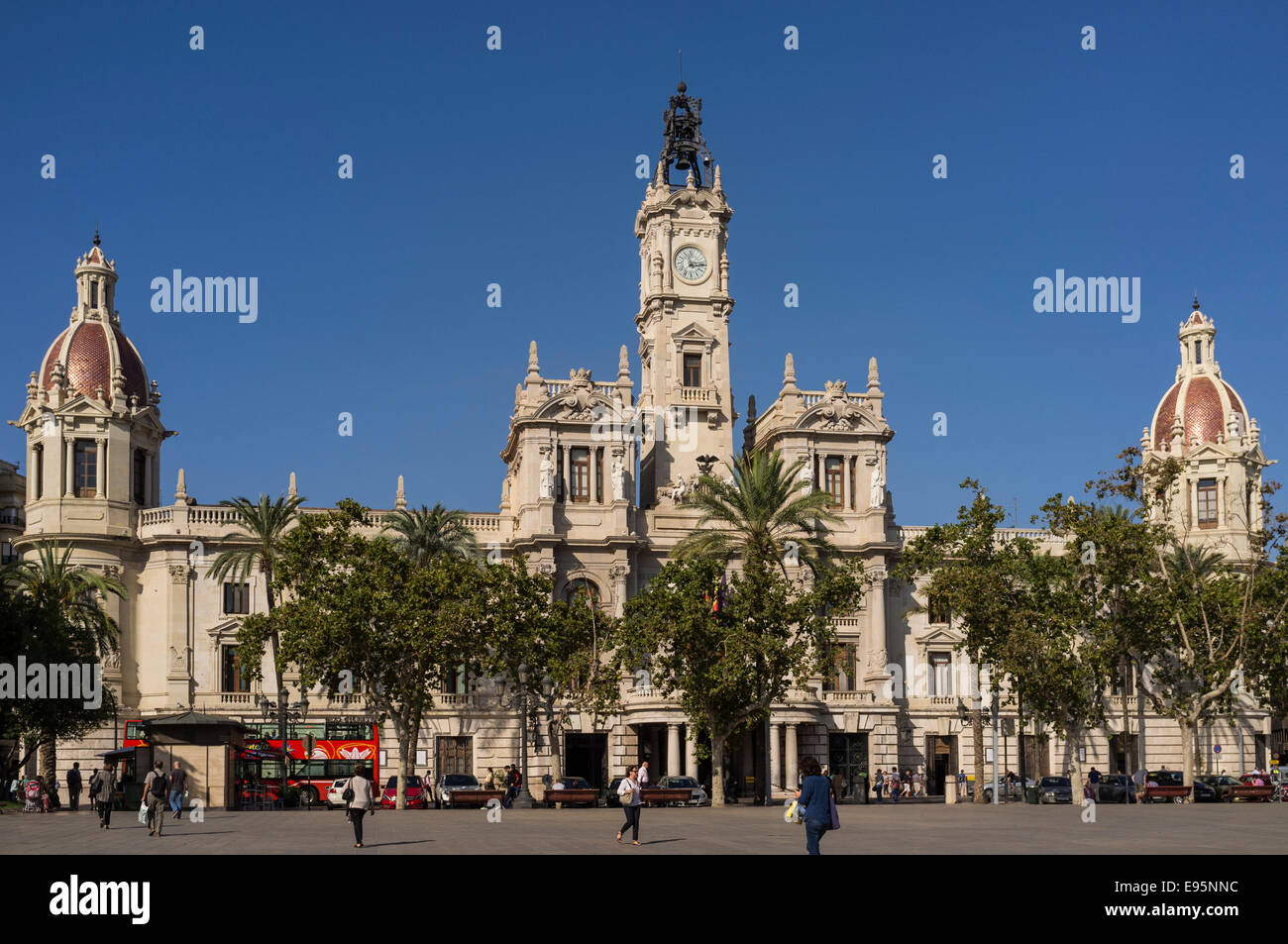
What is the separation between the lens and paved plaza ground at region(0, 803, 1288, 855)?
3191cm

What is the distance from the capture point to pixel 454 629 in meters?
63.6

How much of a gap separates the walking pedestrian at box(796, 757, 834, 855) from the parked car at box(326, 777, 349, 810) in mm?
44083

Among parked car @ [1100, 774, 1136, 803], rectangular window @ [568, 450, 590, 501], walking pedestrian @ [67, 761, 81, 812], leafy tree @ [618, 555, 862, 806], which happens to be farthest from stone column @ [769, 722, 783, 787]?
walking pedestrian @ [67, 761, 81, 812]

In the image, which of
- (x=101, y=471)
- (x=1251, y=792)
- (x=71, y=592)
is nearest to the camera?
(x=1251, y=792)

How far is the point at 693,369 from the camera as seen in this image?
8862 cm

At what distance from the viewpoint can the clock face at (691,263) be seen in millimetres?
89812

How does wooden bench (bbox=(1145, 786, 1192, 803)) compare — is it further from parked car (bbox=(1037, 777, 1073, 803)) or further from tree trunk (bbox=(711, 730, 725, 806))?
tree trunk (bbox=(711, 730, 725, 806))

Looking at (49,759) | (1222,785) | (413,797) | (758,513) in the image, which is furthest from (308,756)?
(1222,785)

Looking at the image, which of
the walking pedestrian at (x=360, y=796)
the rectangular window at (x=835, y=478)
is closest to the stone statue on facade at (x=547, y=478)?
the rectangular window at (x=835, y=478)

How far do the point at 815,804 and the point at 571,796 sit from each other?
142ft

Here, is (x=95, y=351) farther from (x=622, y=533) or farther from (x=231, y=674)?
(x=622, y=533)

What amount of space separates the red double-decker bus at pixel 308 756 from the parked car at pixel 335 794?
442 mm
